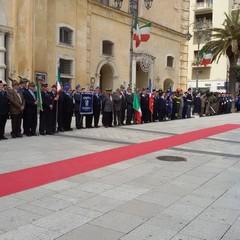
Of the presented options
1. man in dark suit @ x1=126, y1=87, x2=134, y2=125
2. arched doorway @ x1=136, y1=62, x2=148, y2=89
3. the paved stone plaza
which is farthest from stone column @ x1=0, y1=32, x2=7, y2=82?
arched doorway @ x1=136, y1=62, x2=148, y2=89

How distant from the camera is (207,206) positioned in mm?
5508

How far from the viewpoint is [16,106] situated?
11727mm

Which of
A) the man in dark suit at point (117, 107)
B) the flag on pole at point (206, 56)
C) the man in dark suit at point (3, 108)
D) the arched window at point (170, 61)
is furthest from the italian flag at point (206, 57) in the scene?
the man in dark suit at point (3, 108)

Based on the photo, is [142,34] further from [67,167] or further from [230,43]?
[67,167]

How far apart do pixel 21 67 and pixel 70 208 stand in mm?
16505

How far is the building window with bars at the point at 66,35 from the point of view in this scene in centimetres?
2285

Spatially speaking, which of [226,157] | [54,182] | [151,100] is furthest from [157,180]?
[151,100]

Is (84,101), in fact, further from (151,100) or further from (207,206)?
(207,206)

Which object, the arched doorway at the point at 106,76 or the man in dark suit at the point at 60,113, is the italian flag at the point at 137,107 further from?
the arched doorway at the point at 106,76

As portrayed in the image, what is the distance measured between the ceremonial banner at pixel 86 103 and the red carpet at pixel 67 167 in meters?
3.93

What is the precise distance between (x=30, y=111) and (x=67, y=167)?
5222 millimetres

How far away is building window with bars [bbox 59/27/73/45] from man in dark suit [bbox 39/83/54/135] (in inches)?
415

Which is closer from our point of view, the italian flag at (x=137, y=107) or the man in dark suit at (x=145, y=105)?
the italian flag at (x=137, y=107)

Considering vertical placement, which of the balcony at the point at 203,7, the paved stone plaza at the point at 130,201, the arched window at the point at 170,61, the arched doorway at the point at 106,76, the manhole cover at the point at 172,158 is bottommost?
the paved stone plaza at the point at 130,201
